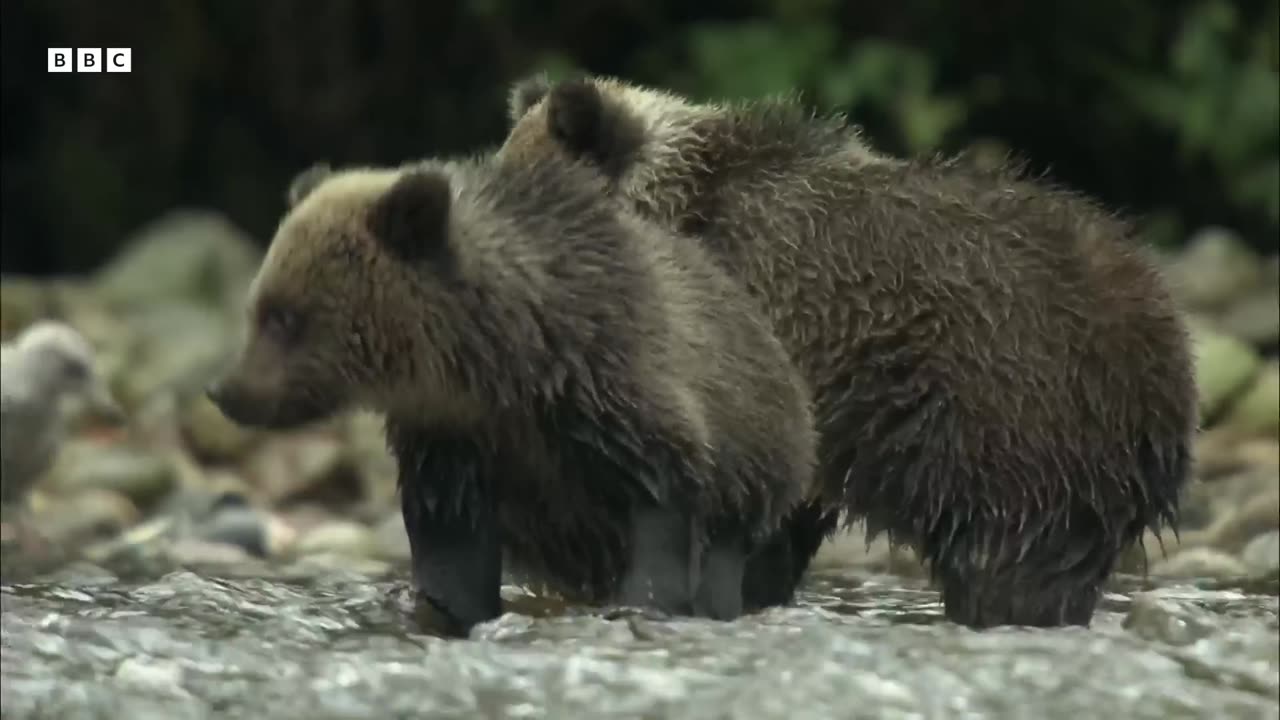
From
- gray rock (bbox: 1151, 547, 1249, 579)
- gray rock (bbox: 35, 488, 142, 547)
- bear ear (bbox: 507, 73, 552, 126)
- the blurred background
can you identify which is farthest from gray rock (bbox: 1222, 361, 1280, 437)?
gray rock (bbox: 35, 488, 142, 547)

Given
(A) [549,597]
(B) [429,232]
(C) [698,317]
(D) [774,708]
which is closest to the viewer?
(D) [774,708]

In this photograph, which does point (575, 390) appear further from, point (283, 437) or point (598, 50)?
point (598, 50)

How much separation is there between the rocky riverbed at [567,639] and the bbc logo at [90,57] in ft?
10.6

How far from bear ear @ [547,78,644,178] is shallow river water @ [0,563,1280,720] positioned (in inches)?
53.9

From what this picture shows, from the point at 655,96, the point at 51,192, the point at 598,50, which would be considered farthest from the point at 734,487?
the point at 51,192

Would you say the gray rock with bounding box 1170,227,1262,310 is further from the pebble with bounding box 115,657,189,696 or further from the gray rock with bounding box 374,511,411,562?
the pebble with bounding box 115,657,189,696

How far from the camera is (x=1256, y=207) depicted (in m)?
10.8

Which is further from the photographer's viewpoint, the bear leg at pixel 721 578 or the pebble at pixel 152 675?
the bear leg at pixel 721 578

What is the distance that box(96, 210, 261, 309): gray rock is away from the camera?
11812 mm

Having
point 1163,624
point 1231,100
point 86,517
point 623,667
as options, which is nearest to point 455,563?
point 623,667

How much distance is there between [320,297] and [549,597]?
1141 mm

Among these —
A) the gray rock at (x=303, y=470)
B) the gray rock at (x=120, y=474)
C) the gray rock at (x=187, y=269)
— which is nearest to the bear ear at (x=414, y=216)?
the gray rock at (x=120, y=474)

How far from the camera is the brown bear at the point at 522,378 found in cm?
425

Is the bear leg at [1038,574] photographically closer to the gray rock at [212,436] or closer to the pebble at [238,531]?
the pebble at [238,531]
